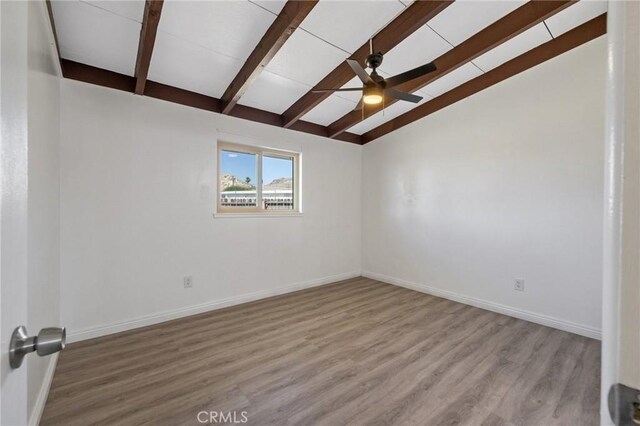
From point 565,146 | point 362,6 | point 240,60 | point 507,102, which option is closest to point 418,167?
point 507,102

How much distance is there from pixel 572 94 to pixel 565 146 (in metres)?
0.51

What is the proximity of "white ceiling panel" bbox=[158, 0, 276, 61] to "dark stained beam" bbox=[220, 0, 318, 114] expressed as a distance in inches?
2.9

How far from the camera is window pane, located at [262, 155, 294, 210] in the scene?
383cm

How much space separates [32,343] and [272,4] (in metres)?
2.33

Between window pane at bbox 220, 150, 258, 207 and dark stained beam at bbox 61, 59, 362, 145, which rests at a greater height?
dark stained beam at bbox 61, 59, 362, 145

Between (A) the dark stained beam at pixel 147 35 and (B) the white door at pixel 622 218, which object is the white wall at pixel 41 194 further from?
(B) the white door at pixel 622 218

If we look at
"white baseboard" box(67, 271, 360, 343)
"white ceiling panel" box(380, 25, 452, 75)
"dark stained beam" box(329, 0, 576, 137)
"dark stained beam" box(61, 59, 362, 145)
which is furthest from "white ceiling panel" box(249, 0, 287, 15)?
"white baseboard" box(67, 271, 360, 343)

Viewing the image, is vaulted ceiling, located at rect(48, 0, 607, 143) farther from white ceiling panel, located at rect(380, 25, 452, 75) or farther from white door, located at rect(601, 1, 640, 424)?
white door, located at rect(601, 1, 640, 424)

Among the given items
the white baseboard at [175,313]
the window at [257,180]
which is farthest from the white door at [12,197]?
the window at [257,180]

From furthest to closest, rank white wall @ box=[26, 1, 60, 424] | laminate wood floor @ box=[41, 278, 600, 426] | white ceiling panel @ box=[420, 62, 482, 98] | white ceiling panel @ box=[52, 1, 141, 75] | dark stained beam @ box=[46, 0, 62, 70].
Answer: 1. white ceiling panel @ box=[420, 62, 482, 98]
2. white ceiling panel @ box=[52, 1, 141, 75]
3. dark stained beam @ box=[46, 0, 62, 70]
4. laminate wood floor @ box=[41, 278, 600, 426]
5. white wall @ box=[26, 1, 60, 424]

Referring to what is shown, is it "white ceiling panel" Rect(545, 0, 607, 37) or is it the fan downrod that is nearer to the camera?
the fan downrod

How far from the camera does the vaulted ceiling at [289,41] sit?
201 cm

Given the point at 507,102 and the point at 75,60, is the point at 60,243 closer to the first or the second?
the point at 75,60

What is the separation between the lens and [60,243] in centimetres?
235
